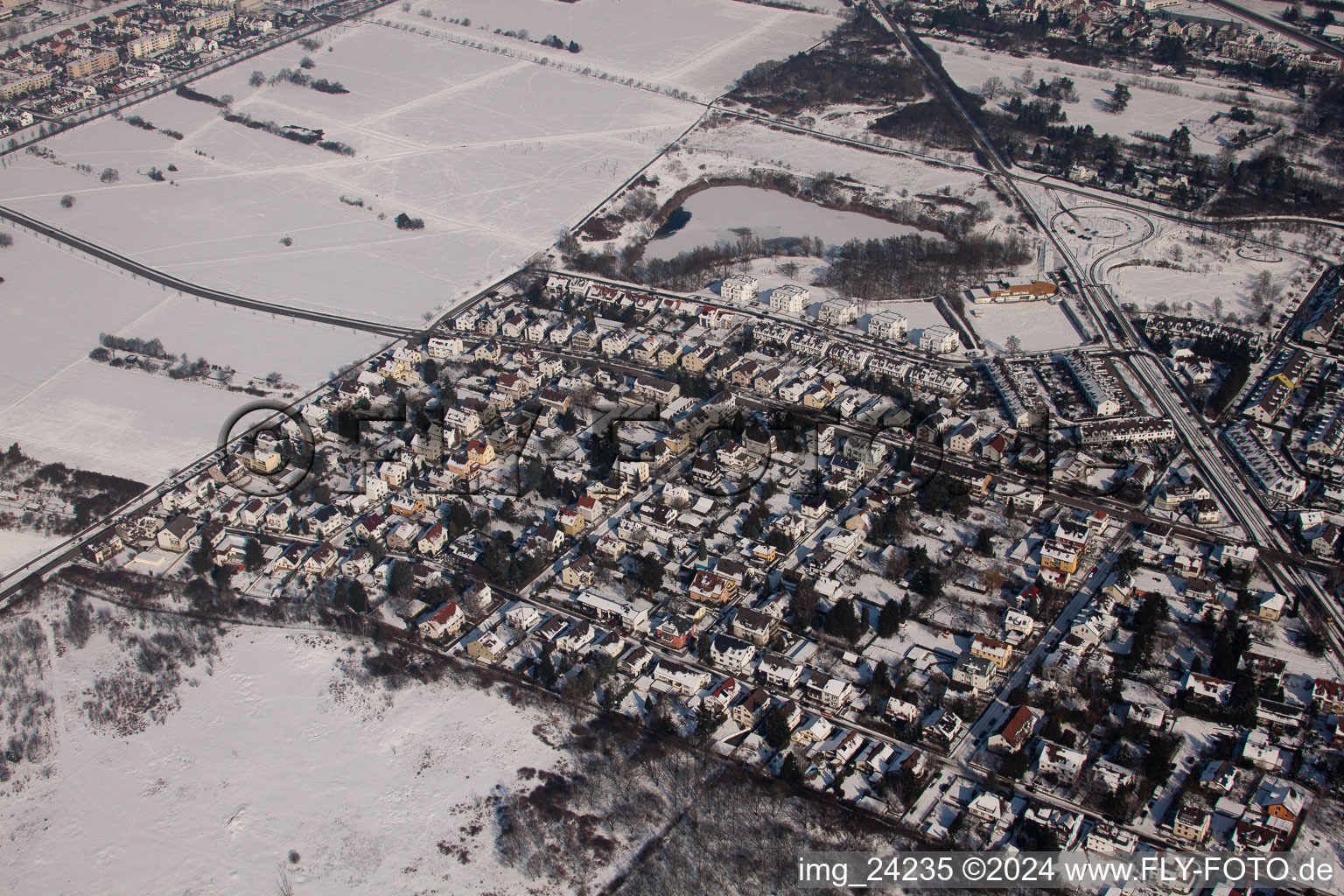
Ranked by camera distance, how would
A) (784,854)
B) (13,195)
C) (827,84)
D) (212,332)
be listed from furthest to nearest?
1. (827,84)
2. (13,195)
3. (212,332)
4. (784,854)

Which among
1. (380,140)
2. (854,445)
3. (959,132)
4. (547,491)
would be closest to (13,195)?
(380,140)

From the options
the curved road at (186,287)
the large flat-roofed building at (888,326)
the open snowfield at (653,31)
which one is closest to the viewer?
the large flat-roofed building at (888,326)

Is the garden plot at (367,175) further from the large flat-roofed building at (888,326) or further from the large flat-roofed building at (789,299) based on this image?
the large flat-roofed building at (888,326)

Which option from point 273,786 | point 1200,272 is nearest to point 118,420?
point 273,786

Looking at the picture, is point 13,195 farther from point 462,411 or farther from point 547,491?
point 547,491

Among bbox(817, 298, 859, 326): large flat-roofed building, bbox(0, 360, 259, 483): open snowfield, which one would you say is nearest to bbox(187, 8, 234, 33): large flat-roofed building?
bbox(0, 360, 259, 483): open snowfield

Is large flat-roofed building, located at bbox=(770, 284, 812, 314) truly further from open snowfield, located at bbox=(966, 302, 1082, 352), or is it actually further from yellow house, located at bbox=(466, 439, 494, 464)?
yellow house, located at bbox=(466, 439, 494, 464)

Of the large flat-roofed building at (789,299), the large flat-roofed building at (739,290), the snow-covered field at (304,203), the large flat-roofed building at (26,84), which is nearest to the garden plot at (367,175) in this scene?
the snow-covered field at (304,203)
